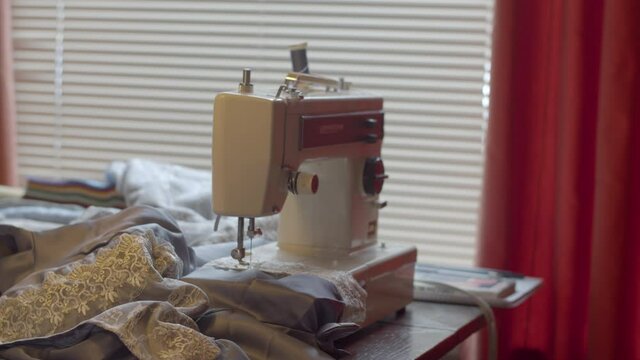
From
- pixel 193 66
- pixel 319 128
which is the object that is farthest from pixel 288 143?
pixel 193 66

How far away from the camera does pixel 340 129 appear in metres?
1.84

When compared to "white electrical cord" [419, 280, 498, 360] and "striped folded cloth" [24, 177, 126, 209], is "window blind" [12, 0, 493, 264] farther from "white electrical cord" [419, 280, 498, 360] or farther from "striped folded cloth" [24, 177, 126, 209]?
"white electrical cord" [419, 280, 498, 360]

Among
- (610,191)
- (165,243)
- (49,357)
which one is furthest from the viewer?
(610,191)

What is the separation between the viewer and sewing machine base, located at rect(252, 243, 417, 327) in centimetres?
182

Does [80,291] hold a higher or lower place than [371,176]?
lower

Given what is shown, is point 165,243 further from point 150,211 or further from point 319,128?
point 319,128

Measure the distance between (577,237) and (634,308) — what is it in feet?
0.65

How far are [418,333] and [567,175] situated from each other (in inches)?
32.5

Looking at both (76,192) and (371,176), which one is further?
(76,192)

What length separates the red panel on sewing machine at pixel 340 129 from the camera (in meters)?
1.73

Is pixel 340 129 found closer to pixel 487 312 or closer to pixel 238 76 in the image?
pixel 487 312

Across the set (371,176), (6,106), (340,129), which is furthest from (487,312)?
(6,106)

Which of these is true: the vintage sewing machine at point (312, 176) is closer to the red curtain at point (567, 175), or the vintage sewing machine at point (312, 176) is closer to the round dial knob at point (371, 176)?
the round dial knob at point (371, 176)

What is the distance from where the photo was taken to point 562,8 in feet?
8.27
